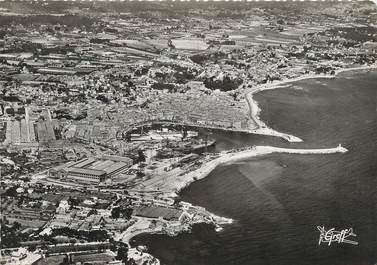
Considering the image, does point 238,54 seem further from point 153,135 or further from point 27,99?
point 27,99

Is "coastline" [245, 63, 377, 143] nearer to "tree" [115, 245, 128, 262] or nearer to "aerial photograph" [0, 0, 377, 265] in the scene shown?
"aerial photograph" [0, 0, 377, 265]

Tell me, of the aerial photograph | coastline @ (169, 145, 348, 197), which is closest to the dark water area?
the aerial photograph

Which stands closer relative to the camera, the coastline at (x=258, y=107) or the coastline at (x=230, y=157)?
the coastline at (x=230, y=157)

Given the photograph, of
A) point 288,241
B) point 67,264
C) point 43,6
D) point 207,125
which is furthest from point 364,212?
point 43,6

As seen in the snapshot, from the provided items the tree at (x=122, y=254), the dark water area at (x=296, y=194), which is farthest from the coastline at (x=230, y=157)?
the tree at (x=122, y=254)
